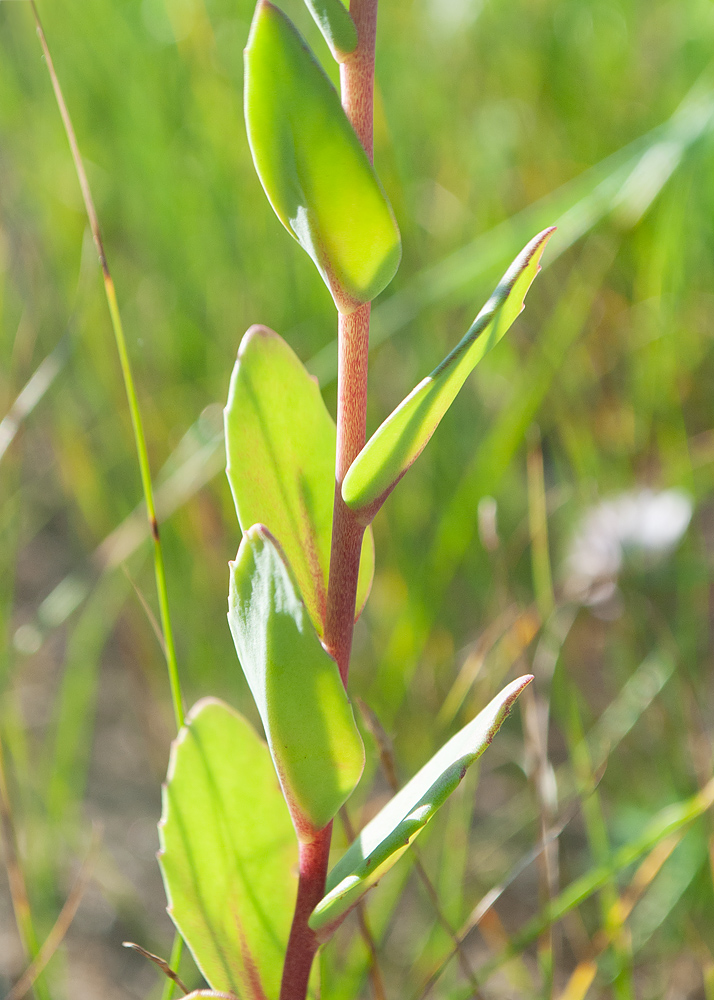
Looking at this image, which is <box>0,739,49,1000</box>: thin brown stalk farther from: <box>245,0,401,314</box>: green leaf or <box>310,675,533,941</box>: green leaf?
<box>245,0,401,314</box>: green leaf

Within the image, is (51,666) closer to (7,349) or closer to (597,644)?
(7,349)

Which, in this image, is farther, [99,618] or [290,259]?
[290,259]

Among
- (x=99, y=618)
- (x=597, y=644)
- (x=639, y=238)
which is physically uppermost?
(x=99, y=618)

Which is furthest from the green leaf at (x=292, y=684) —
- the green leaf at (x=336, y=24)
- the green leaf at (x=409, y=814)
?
the green leaf at (x=336, y=24)

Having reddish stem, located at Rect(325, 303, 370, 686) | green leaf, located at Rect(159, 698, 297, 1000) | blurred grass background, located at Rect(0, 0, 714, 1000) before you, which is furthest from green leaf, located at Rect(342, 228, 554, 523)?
blurred grass background, located at Rect(0, 0, 714, 1000)

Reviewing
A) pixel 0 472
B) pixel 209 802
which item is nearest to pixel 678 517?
pixel 209 802

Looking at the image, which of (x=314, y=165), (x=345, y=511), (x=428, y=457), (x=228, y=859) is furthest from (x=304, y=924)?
(x=428, y=457)
